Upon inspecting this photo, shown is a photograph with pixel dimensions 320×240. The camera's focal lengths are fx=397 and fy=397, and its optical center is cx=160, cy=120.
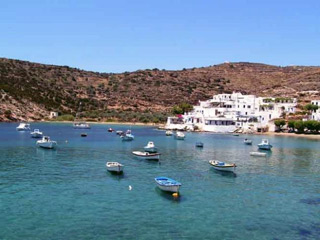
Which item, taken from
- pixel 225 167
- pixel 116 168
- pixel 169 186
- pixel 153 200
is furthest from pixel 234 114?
pixel 153 200

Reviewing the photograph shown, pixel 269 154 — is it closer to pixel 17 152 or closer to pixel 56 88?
pixel 17 152

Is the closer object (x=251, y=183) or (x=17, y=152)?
(x=251, y=183)

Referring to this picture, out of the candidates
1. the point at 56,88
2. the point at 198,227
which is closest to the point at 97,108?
the point at 56,88

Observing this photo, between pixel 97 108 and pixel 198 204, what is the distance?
158 meters

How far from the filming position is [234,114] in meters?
136

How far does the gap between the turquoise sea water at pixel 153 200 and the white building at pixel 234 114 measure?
7122 centimetres

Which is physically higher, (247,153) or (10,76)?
(10,76)

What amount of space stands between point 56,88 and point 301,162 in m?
154

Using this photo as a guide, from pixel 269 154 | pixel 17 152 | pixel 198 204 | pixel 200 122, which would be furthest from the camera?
pixel 200 122

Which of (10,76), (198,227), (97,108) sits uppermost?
(10,76)

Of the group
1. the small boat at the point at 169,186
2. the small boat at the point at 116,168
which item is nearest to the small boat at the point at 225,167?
the small boat at the point at 116,168

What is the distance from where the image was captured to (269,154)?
71812 millimetres

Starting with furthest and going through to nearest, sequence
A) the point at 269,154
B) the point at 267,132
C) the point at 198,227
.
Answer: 1. the point at 267,132
2. the point at 269,154
3. the point at 198,227

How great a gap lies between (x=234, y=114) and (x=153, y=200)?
10418cm
